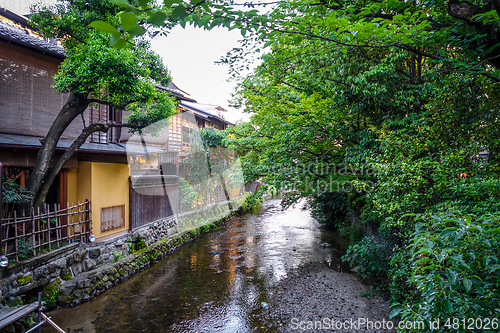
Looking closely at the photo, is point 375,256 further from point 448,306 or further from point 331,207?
point 448,306

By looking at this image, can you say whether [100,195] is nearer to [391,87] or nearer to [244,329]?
[244,329]

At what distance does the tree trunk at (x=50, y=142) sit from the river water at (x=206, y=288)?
3710 mm

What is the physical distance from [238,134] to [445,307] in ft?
42.1

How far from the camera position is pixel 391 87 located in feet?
22.5

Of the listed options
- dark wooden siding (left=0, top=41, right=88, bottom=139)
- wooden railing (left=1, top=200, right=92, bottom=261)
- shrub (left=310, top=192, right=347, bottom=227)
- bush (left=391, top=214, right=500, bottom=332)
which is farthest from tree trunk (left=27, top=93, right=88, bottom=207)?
shrub (left=310, top=192, right=347, bottom=227)

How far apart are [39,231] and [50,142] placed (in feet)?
8.69

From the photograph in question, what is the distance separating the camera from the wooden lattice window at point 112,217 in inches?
430

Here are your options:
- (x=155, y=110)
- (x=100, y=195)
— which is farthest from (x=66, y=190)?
(x=155, y=110)

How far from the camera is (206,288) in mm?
9250

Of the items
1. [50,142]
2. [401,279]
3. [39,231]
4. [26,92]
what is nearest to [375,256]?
[401,279]

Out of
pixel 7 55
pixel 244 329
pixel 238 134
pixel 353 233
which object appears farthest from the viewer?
pixel 238 134

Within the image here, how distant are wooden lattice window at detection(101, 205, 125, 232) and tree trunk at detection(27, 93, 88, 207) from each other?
10.3 feet

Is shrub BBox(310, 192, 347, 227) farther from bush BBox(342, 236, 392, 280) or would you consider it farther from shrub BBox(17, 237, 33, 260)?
shrub BBox(17, 237, 33, 260)

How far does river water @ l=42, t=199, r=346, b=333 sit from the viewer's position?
706 centimetres
